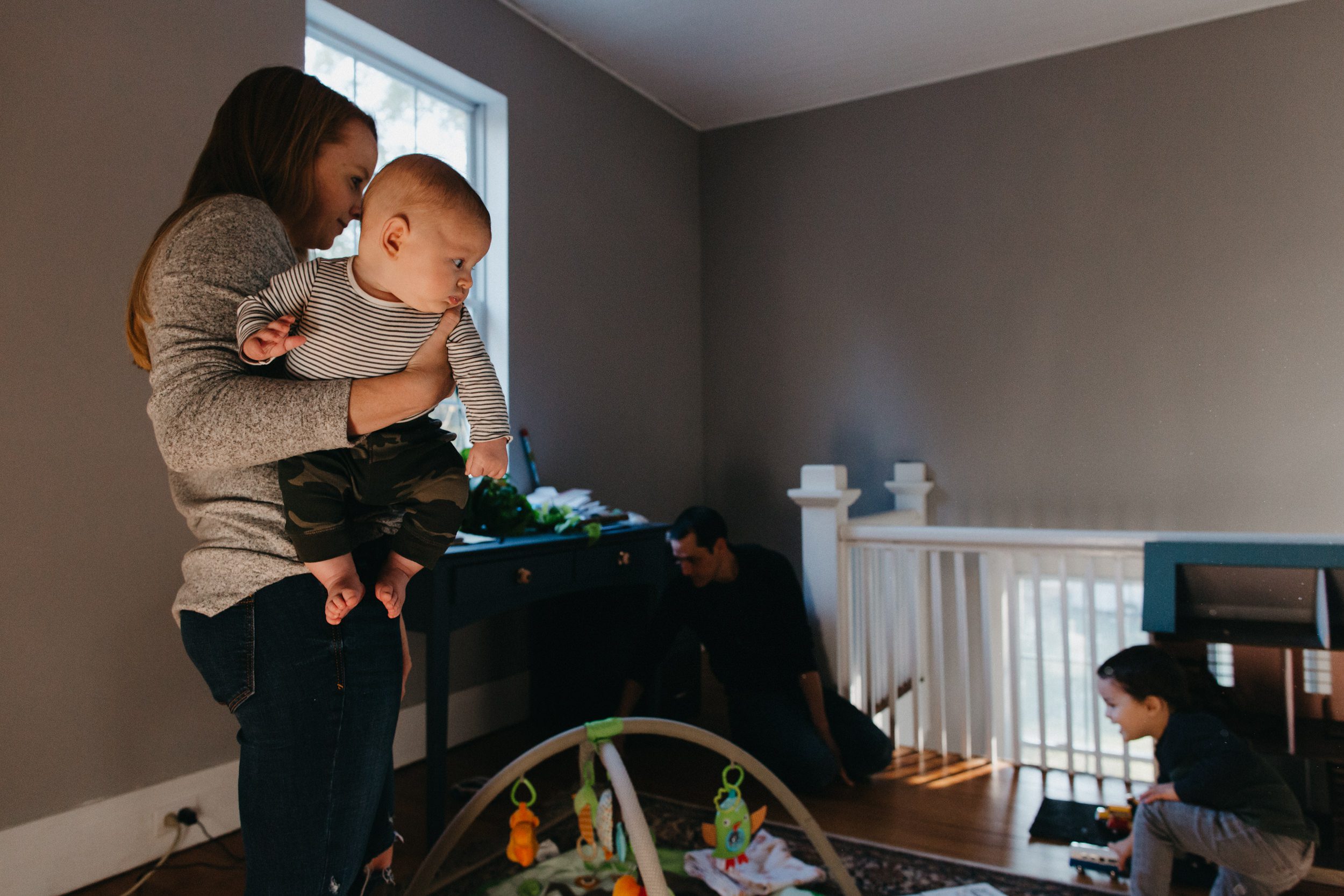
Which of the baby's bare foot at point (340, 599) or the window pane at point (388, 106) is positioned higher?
the window pane at point (388, 106)

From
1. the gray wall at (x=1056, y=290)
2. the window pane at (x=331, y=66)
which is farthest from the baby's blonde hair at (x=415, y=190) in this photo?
the gray wall at (x=1056, y=290)

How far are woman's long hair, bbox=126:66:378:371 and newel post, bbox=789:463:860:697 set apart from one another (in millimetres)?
2277

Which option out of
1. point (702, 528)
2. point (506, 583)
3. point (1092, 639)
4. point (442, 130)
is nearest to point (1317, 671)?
point (1092, 639)

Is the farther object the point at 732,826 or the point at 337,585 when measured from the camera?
the point at 732,826

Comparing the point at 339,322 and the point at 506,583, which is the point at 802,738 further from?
the point at 339,322

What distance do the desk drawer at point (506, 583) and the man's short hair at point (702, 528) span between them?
42 cm

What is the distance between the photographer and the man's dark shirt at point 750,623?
2.79m

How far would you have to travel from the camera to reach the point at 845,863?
6.77 ft

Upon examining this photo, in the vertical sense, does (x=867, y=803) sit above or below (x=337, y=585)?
below

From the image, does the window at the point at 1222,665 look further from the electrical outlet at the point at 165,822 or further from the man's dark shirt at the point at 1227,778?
the electrical outlet at the point at 165,822

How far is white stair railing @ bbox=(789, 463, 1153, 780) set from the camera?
2.67 meters

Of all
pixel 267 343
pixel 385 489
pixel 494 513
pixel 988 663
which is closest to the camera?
pixel 267 343

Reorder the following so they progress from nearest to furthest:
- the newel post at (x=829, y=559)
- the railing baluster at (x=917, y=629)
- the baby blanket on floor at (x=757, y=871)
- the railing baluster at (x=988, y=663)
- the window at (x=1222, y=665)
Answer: the baby blanket on floor at (x=757, y=871) → the window at (x=1222, y=665) → the railing baluster at (x=988, y=663) → the railing baluster at (x=917, y=629) → the newel post at (x=829, y=559)

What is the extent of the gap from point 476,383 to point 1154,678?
73.6 inches
